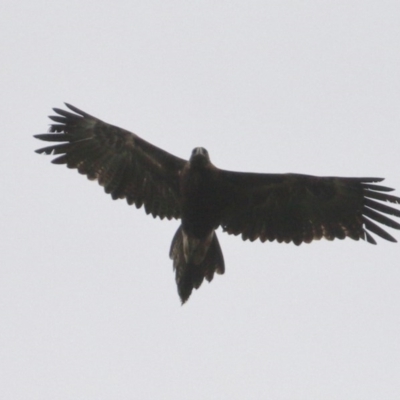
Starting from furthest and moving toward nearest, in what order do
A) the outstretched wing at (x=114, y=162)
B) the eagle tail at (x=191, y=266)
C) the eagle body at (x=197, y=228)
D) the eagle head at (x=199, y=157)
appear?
the outstretched wing at (x=114, y=162)
the eagle tail at (x=191, y=266)
the eagle body at (x=197, y=228)
the eagle head at (x=199, y=157)

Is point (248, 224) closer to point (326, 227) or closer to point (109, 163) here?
point (326, 227)

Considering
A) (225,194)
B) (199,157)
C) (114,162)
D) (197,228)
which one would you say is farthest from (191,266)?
(114,162)

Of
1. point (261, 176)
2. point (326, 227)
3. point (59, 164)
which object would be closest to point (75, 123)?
point (59, 164)

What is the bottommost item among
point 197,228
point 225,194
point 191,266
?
point 191,266

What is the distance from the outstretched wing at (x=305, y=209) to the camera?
12.9 meters

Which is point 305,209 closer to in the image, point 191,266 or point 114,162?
point 191,266

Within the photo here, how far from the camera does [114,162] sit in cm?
1313

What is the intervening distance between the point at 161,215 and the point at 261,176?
1.41 metres

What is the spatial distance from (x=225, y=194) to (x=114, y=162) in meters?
1.54

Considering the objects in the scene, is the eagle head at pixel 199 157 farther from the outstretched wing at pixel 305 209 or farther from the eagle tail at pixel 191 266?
the eagle tail at pixel 191 266

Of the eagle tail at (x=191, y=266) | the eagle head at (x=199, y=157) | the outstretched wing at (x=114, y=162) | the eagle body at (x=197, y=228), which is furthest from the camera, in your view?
the outstretched wing at (x=114, y=162)

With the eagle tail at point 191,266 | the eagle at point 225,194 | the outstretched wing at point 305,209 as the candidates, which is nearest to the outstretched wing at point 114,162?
the eagle at point 225,194

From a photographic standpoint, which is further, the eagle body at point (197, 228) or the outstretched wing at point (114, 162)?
the outstretched wing at point (114, 162)

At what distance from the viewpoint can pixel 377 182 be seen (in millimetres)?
12852
